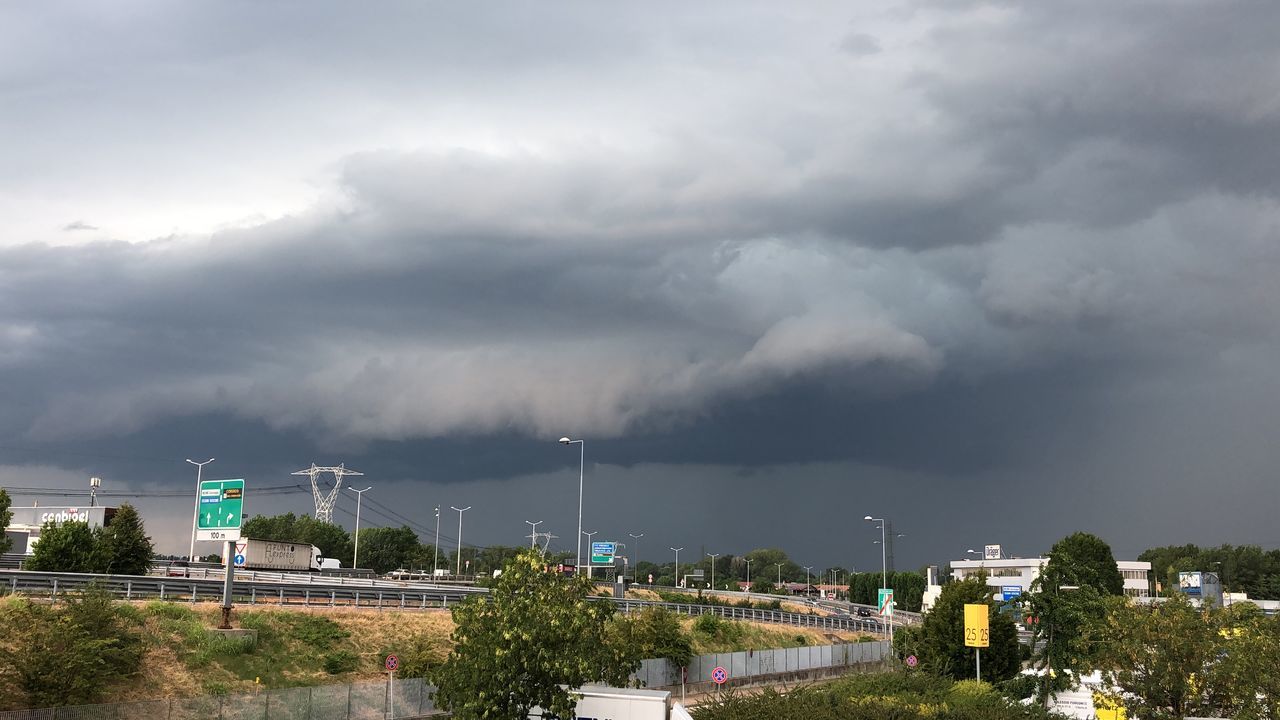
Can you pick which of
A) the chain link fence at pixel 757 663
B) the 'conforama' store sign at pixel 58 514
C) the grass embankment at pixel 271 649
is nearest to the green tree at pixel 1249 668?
the chain link fence at pixel 757 663

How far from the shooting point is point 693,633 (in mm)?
72500

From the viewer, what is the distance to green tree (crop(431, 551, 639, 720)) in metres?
30.2

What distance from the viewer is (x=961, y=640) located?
61.6 metres

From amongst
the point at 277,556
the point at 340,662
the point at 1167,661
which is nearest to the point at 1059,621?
the point at 1167,661

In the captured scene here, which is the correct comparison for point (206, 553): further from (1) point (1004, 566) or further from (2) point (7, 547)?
(1) point (1004, 566)

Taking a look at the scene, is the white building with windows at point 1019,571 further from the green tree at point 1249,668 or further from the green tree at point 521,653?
the green tree at point 521,653

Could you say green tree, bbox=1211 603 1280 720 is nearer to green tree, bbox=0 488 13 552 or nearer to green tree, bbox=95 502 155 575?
green tree, bbox=95 502 155 575

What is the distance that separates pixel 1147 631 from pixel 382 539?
16506 cm

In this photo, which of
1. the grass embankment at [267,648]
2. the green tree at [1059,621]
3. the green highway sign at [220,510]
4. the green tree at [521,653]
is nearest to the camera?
the green tree at [521,653]

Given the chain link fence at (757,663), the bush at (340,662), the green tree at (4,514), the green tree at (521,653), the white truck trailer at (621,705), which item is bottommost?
Result: the chain link fence at (757,663)

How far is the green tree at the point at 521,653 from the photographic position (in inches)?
1190

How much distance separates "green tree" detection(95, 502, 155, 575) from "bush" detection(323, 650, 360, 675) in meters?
26.4

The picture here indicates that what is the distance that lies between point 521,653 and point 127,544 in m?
47.4

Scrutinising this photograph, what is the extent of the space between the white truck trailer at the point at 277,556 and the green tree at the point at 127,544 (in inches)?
685
